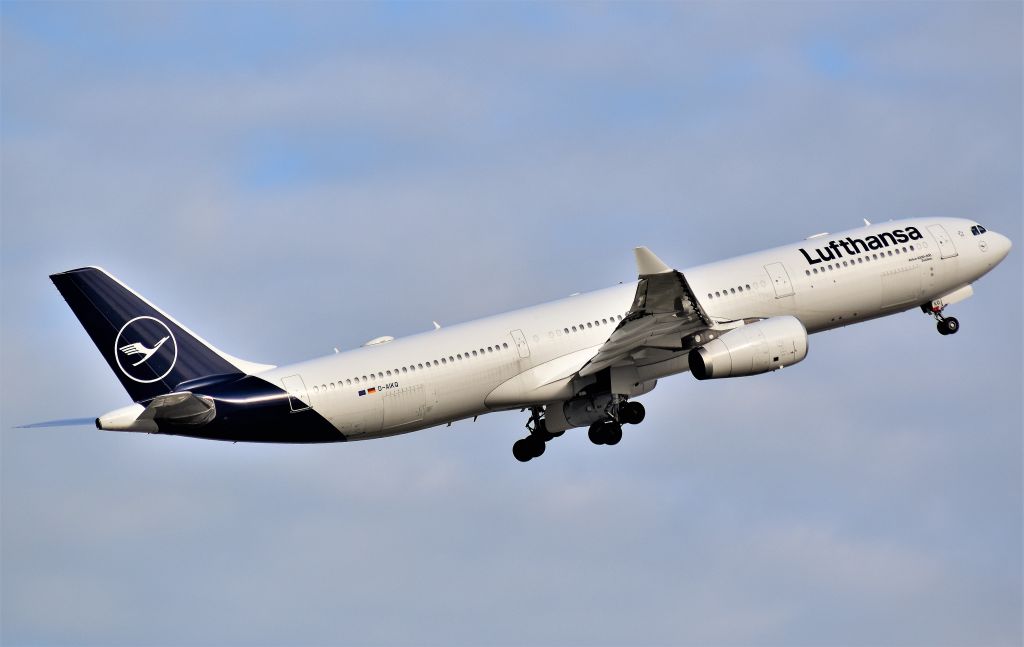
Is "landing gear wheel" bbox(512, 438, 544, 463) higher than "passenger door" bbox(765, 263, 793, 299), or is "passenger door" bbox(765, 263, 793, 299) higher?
"passenger door" bbox(765, 263, 793, 299)

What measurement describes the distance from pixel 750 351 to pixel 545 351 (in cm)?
654

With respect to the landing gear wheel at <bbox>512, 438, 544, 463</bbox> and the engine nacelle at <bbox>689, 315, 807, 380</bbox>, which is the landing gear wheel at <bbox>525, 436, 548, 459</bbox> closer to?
the landing gear wheel at <bbox>512, 438, 544, 463</bbox>

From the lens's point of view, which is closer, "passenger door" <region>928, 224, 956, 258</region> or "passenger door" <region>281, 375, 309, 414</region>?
"passenger door" <region>281, 375, 309, 414</region>

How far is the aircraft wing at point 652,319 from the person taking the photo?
4350 cm

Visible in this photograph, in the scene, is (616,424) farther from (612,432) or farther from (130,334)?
(130,334)

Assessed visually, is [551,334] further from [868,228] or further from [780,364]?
[868,228]

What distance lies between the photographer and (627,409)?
48406 mm

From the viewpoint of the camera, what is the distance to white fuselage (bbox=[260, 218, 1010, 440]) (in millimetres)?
44969

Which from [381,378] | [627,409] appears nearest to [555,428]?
[627,409]

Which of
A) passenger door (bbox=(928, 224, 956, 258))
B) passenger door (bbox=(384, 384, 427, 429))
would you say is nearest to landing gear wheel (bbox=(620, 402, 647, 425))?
passenger door (bbox=(384, 384, 427, 429))

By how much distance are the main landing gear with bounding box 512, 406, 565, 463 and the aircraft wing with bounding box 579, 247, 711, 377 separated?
4.66 metres

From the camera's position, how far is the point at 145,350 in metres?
43.8

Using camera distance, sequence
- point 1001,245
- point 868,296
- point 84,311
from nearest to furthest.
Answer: point 84,311 → point 868,296 → point 1001,245

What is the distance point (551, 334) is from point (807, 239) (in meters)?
10.6
